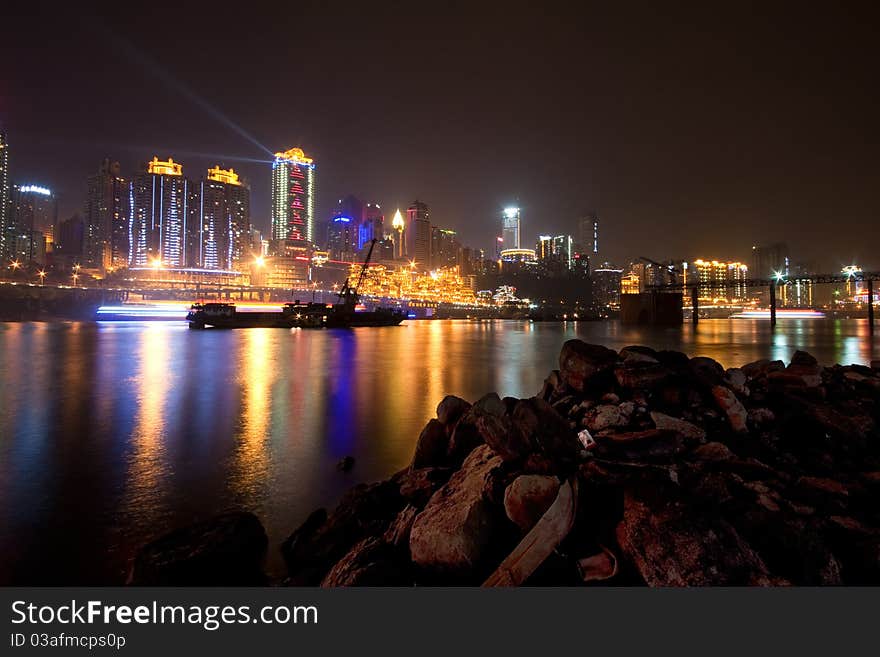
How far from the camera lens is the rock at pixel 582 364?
8.01 metres

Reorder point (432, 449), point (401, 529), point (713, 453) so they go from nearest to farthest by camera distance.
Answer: point (401, 529)
point (713, 453)
point (432, 449)

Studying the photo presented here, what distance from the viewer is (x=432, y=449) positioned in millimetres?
6801

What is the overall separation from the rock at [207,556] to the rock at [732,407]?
6550 millimetres

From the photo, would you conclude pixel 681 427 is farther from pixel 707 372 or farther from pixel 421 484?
pixel 421 484

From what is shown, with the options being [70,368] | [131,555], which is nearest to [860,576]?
[131,555]

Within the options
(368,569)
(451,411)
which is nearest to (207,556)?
(368,569)

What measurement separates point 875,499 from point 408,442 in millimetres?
7432

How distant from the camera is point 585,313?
646 ft

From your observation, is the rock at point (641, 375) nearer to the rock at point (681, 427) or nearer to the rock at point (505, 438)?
the rock at point (681, 427)

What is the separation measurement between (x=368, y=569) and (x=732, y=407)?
18.9 ft

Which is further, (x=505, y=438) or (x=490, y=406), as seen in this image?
(x=490, y=406)

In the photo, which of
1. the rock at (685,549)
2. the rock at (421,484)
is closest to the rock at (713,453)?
the rock at (685,549)

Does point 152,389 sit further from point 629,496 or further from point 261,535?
point 629,496

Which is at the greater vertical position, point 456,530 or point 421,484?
point 456,530
